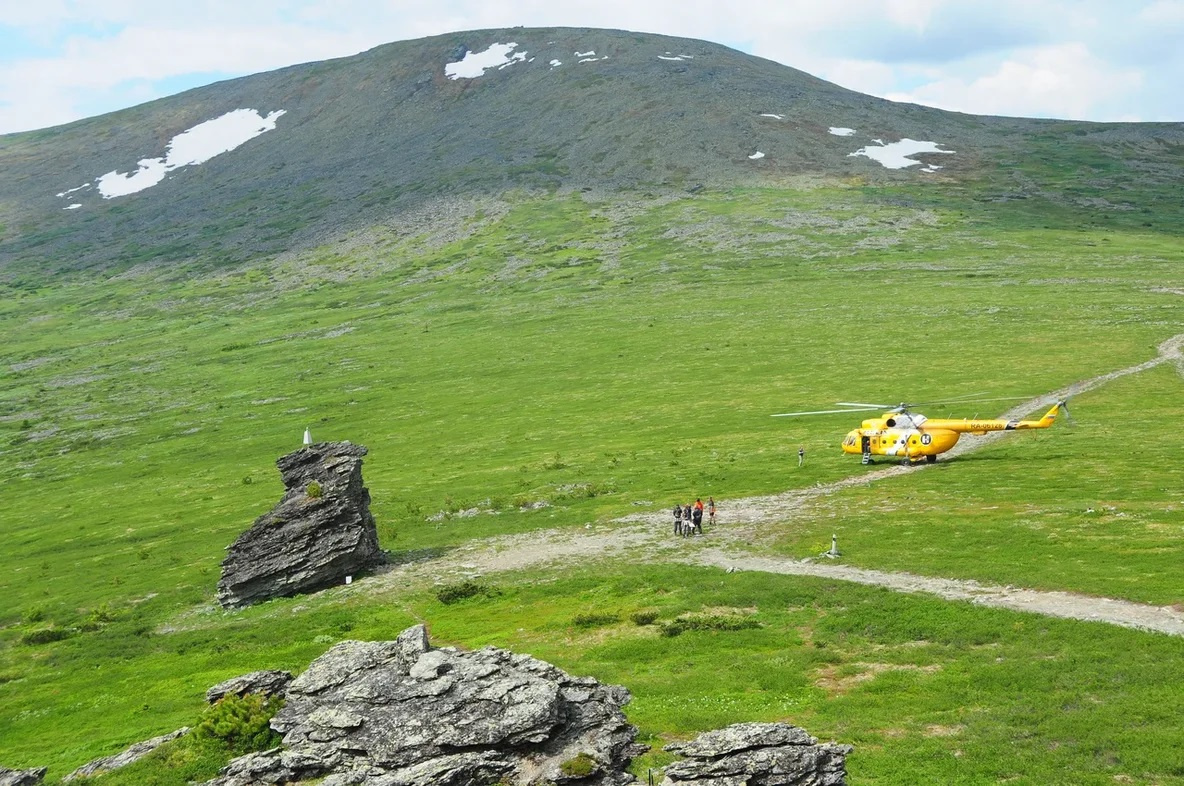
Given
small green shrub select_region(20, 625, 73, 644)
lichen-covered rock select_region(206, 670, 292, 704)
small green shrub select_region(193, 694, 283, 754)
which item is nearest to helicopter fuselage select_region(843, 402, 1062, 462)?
lichen-covered rock select_region(206, 670, 292, 704)

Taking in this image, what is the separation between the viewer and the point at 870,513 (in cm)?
6078

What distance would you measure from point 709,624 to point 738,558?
37.2 feet

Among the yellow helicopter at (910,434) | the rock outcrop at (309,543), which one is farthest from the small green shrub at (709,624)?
the yellow helicopter at (910,434)

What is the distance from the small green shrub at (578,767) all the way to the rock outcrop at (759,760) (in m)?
2.27

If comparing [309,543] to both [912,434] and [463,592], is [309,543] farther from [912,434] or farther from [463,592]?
[912,434]

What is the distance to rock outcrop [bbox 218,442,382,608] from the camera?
58656 mm

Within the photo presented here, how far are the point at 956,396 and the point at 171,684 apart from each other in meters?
75.4

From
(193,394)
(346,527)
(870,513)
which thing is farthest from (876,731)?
(193,394)

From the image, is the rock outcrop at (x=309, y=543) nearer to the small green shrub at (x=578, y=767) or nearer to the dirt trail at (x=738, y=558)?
the dirt trail at (x=738, y=558)

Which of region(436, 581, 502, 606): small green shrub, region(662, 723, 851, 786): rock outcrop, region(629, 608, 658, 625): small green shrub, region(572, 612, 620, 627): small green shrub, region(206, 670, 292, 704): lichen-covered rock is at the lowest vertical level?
region(436, 581, 502, 606): small green shrub

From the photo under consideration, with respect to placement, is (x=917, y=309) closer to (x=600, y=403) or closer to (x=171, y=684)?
(x=600, y=403)

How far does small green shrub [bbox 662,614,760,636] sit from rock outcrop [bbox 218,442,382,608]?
2448 cm

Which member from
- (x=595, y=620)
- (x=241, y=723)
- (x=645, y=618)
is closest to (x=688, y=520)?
(x=595, y=620)

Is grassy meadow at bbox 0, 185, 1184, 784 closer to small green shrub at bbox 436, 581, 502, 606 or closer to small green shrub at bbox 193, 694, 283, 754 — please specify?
small green shrub at bbox 436, 581, 502, 606
